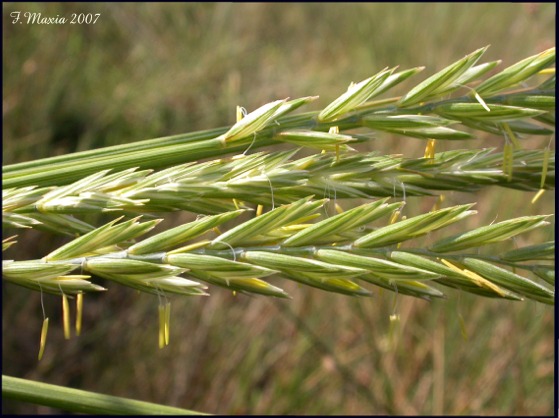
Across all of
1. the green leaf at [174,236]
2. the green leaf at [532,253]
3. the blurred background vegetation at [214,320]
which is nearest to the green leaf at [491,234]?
the green leaf at [532,253]

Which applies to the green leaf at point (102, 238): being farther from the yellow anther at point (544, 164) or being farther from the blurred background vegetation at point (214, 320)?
the blurred background vegetation at point (214, 320)

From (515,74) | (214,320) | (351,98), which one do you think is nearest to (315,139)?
(351,98)

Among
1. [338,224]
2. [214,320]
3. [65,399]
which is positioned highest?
[338,224]

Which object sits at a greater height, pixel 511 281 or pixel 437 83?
pixel 437 83

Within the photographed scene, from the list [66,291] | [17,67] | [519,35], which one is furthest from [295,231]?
[519,35]

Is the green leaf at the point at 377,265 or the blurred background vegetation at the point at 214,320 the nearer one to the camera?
the green leaf at the point at 377,265

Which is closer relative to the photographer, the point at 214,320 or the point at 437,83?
the point at 437,83

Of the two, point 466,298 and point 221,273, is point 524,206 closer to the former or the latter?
point 466,298

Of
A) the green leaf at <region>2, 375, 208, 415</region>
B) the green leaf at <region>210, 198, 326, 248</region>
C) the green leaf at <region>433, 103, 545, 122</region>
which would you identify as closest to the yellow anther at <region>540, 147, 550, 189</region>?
the green leaf at <region>433, 103, 545, 122</region>

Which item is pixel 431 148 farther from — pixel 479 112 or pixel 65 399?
pixel 65 399

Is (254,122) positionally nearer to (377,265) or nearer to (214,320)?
(377,265)
